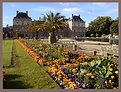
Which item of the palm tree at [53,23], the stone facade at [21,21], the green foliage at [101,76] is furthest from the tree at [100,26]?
the green foliage at [101,76]

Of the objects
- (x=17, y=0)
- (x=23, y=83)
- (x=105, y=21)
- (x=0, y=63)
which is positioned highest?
(x=105, y=21)

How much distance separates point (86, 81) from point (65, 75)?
0.64m

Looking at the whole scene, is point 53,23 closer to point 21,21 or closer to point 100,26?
point 21,21

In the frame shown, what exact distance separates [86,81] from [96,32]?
2973 centimetres

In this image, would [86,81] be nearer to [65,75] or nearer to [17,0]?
[65,75]

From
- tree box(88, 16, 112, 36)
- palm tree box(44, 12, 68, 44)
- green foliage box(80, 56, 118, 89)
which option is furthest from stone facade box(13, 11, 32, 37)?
tree box(88, 16, 112, 36)

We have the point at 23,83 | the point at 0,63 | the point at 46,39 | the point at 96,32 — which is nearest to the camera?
the point at 0,63

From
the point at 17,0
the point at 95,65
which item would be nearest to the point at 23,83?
the point at 95,65

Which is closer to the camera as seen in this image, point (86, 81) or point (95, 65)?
point (86, 81)

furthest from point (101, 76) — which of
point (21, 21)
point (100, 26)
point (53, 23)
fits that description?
point (100, 26)

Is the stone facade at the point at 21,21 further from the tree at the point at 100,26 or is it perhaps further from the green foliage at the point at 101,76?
the tree at the point at 100,26

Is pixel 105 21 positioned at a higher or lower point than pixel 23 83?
higher

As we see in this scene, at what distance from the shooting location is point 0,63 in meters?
2.67

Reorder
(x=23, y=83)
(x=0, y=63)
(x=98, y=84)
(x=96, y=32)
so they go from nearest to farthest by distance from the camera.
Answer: (x=0, y=63) → (x=98, y=84) → (x=23, y=83) → (x=96, y=32)
